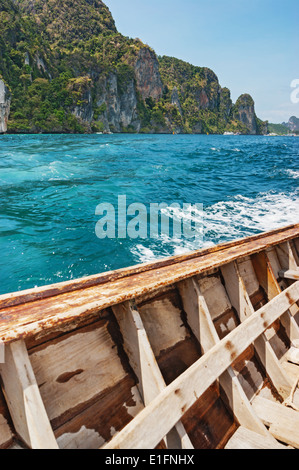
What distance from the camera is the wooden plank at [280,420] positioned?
174cm

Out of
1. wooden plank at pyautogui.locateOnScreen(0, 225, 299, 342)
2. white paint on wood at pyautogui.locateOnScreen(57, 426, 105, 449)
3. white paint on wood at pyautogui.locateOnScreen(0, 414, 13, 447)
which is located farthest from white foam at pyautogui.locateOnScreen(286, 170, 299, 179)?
white paint on wood at pyautogui.locateOnScreen(0, 414, 13, 447)

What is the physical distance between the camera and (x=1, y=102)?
50.8 m

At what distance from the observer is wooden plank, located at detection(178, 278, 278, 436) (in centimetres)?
188

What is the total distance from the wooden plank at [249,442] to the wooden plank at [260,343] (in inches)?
31.6

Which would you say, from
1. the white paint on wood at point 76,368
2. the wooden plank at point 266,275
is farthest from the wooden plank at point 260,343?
the white paint on wood at point 76,368

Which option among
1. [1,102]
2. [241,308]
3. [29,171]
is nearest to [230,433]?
[241,308]

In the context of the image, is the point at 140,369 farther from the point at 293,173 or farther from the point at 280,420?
the point at 293,173

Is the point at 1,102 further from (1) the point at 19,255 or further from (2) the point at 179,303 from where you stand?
(2) the point at 179,303

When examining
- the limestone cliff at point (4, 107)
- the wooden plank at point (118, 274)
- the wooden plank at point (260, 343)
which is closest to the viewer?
the wooden plank at point (118, 274)

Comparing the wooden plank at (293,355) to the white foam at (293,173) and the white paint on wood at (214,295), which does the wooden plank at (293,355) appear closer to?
the white paint on wood at (214,295)

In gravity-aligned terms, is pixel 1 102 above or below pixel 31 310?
above

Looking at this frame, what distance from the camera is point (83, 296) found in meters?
1.69

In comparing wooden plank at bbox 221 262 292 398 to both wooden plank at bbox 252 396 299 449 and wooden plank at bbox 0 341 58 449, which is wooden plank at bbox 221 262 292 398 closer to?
wooden plank at bbox 252 396 299 449
